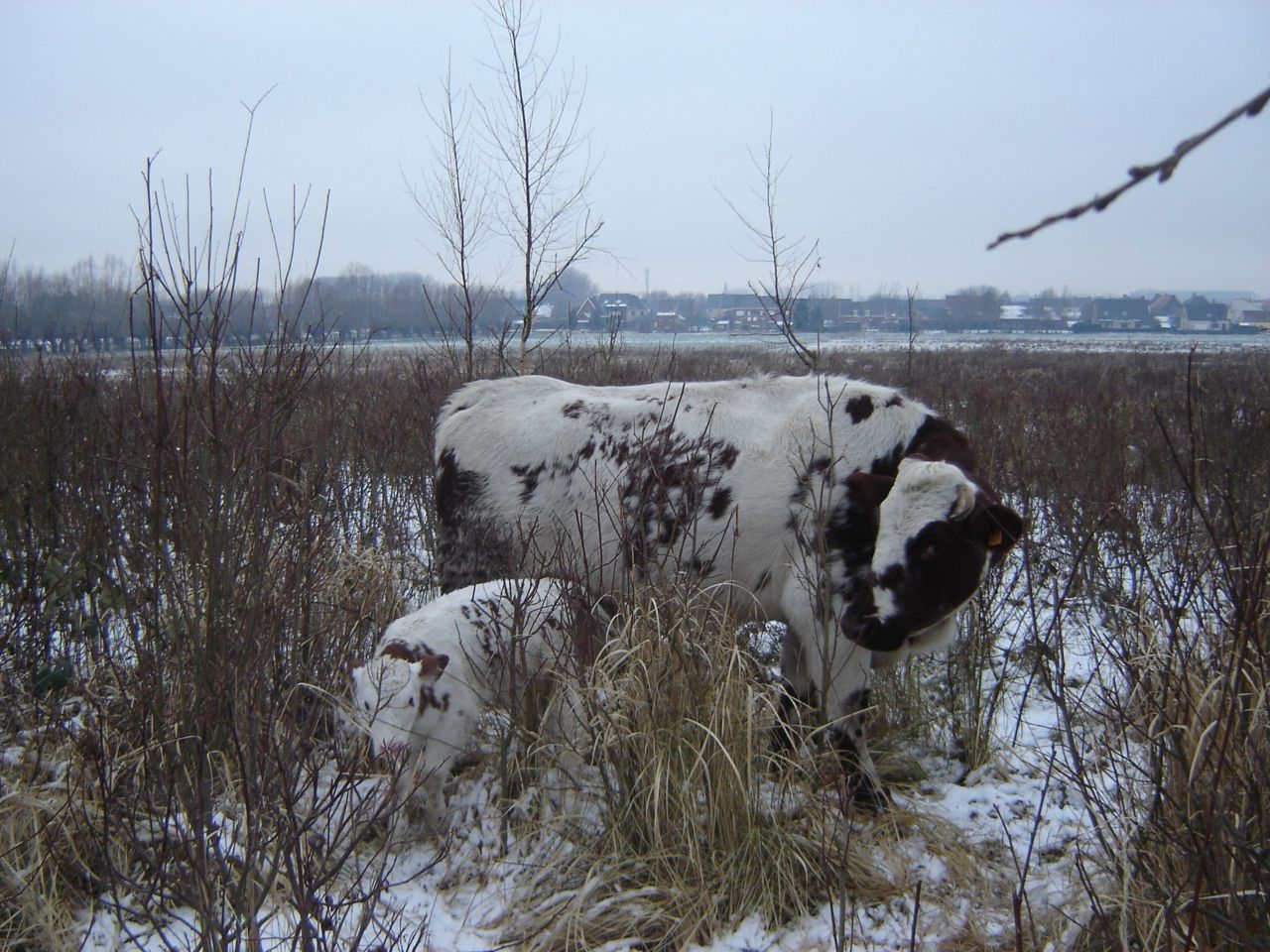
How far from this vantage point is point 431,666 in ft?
12.3

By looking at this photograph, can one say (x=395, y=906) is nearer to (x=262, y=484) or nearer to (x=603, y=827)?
(x=603, y=827)

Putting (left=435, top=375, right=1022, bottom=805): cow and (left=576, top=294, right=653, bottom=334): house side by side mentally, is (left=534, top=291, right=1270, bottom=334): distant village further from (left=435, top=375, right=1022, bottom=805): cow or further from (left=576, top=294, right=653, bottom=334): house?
(left=435, top=375, right=1022, bottom=805): cow

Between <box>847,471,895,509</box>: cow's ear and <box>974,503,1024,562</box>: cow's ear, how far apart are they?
43 cm

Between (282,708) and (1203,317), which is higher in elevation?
(1203,317)

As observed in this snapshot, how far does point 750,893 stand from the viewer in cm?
333

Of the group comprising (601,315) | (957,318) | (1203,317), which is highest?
(957,318)

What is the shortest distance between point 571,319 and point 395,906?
780 cm

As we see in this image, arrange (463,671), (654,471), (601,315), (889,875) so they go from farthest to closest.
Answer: (601,315)
(654,471)
(463,671)
(889,875)

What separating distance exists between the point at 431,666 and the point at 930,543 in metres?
2.13

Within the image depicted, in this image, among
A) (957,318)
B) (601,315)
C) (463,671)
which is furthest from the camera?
(957,318)

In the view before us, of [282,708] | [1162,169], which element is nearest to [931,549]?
[282,708]

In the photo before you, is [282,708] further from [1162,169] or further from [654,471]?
[1162,169]

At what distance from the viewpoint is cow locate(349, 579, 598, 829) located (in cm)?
365

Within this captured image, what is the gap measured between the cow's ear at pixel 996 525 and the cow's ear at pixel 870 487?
1.41 ft
